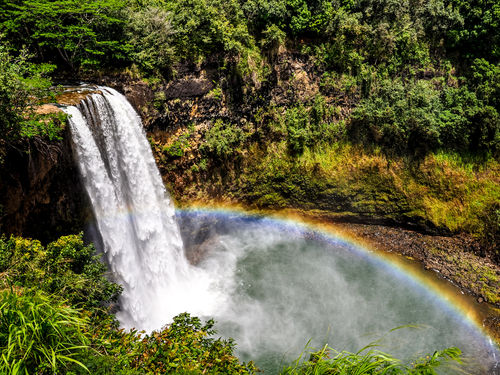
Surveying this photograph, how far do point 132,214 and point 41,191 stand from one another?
357 centimetres

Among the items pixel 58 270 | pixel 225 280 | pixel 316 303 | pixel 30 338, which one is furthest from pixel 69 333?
pixel 316 303

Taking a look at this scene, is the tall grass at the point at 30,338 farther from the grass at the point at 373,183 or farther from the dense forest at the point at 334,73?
the grass at the point at 373,183

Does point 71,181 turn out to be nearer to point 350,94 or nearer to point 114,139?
point 114,139

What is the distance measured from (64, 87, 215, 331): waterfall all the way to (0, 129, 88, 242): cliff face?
0.44 metres

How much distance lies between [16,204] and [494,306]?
18.1 m

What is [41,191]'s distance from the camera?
8.85 meters

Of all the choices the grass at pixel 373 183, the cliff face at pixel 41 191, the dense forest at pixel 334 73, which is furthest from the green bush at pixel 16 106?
the grass at pixel 373 183

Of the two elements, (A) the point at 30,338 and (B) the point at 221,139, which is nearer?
(A) the point at 30,338

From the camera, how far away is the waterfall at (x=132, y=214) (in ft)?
33.1

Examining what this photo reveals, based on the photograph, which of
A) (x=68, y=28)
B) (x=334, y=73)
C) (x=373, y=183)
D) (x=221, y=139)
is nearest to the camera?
(x=68, y=28)

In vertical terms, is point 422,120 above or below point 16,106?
below

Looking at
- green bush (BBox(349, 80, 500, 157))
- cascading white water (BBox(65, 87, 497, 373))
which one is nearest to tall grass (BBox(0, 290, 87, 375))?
cascading white water (BBox(65, 87, 497, 373))

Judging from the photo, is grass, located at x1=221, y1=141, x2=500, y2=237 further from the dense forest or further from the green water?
the green water

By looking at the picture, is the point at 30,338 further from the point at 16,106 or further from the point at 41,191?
the point at 41,191
